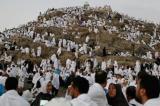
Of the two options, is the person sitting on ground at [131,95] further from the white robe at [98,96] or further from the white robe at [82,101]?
the white robe at [82,101]

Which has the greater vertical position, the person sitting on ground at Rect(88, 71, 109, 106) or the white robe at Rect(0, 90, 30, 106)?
the white robe at Rect(0, 90, 30, 106)

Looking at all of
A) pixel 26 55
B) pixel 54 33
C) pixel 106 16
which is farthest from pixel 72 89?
pixel 106 16

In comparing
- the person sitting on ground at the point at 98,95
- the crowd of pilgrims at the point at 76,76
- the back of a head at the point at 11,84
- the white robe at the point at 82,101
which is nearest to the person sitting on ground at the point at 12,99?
the crowd of pilgrims at the point at 76,76

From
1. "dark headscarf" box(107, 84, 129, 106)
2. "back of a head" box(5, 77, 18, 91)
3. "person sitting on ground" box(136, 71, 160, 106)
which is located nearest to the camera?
"person sitting on ground" box(136, 71, 160, 106)

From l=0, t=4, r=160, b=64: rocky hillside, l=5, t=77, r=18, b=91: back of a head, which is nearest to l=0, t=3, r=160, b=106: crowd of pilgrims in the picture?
l=5, t=77, r=18, b=91: back of a head

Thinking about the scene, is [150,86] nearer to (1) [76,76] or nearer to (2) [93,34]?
(1) [76,76]

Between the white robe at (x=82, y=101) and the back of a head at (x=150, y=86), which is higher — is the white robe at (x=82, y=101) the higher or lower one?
the lower one

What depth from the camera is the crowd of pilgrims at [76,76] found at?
6426 mm

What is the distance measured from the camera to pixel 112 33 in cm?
9238

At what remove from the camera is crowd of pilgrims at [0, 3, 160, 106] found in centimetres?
643

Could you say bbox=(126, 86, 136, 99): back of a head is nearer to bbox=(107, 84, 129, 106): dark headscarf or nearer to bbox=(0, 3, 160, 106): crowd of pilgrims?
bbox=(0, 3, 160, 106): crowd of pilgrims

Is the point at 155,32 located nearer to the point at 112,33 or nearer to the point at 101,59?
the point at 112,33

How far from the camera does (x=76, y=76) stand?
7051mm

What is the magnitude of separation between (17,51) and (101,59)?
1207 centimetres
